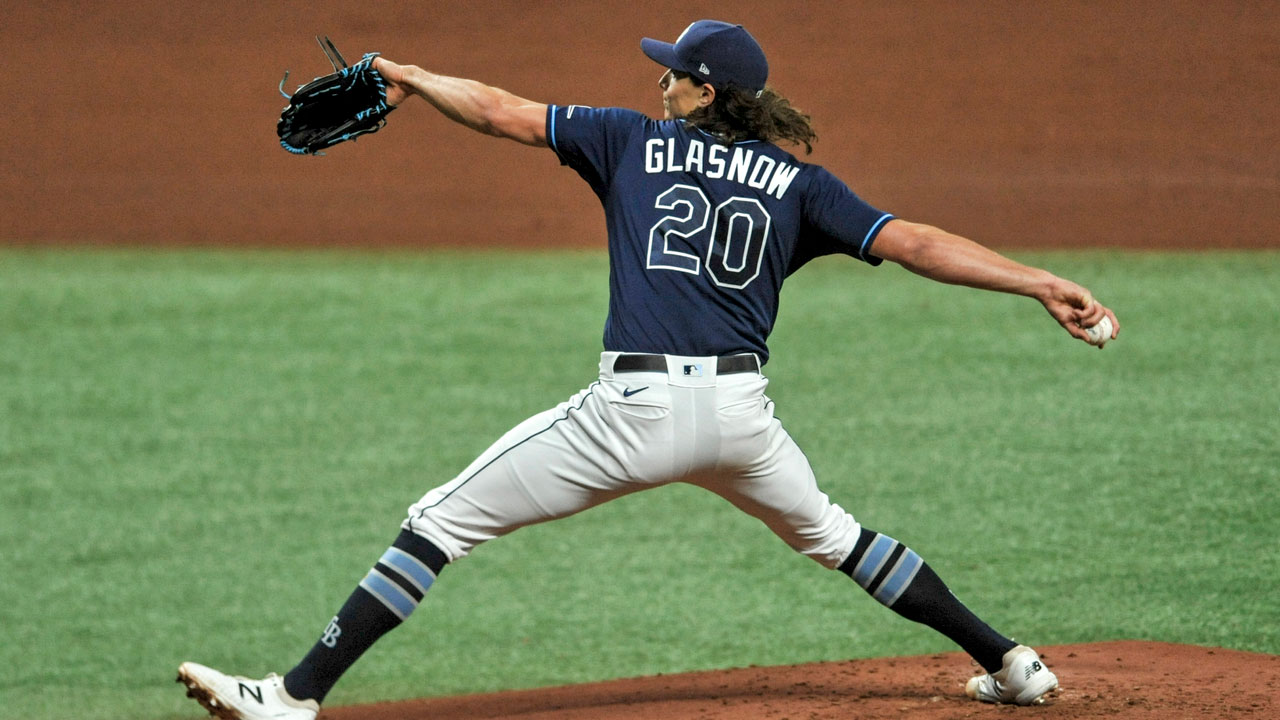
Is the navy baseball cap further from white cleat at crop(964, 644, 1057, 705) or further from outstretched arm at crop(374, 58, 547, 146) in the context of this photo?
white cleat at crop(964, 644, 1057, 705)

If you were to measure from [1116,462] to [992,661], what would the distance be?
3379mm

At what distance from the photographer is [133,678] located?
518 centimetres

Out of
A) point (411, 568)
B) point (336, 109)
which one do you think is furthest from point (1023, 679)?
point (336, 109)

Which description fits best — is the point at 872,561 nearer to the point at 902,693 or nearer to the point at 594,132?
the point at 902,693

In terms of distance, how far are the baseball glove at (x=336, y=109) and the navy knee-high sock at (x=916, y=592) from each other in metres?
1.68

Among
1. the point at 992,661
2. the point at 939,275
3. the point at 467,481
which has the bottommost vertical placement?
the point at 992,661

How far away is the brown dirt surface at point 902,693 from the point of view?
11.8 ft

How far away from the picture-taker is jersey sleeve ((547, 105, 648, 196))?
341 cm

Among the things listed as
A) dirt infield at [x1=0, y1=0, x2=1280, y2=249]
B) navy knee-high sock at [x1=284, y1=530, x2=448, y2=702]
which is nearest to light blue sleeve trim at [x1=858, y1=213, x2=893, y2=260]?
navy knee-high sock at [x1=284, y1=530, x2=448, y2=702]

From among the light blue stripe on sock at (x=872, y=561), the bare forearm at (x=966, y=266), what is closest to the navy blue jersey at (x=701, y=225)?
the bare forearm at (x=966, y=266)

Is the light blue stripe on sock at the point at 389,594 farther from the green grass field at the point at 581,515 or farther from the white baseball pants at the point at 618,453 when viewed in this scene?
the green grass field at the point at 581,515

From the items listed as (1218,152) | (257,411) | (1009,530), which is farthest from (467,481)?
(1218,152)

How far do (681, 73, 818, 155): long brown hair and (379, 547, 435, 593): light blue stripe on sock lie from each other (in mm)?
1250

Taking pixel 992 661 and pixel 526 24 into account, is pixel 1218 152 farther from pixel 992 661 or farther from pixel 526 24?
pixel 992 661
